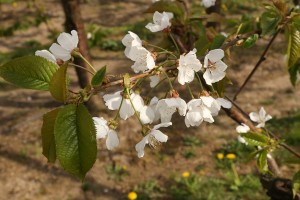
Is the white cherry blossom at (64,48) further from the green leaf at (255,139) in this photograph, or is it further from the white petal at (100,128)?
the green leaf at (255,139)

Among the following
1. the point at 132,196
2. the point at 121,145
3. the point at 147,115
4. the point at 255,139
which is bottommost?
the point at 121,145

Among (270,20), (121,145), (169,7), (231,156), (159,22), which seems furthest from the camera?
(121,145)

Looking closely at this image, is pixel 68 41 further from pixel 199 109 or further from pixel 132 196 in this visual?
pixel 132 196

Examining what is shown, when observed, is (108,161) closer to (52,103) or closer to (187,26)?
(52,103)

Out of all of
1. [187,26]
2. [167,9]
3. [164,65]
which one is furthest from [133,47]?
[187,26]

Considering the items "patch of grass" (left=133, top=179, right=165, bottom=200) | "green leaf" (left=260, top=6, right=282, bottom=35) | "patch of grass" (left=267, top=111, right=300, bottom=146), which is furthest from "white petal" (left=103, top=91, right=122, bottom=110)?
"patch of grass" (left=267, top=111, right=300, bottom=146)

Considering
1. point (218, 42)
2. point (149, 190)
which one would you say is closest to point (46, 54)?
point (218, 42)
